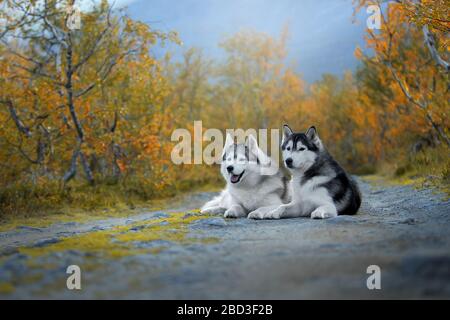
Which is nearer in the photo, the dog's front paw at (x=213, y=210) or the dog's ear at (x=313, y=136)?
the dog's ear at (x=313, y=136)

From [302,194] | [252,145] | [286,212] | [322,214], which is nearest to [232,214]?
[286,212]

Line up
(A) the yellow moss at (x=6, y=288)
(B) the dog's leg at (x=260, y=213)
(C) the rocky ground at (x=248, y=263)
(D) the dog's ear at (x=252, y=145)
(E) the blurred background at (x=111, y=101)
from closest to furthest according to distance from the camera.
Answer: (C) the rocky ground at (x=248, y=263) < (A) the yellow moss at (x=6, y=288) < (B) the dog's leg at (x=260, y=213) < (D) the dog's ear at (x=252, y=145) < (E) the blurred background at (x=111, y=101)

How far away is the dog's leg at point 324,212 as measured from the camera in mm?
5871

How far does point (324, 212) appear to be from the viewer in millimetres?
5898

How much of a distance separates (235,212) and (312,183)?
4.20 ft

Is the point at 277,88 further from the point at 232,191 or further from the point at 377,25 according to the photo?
the point at 232,191

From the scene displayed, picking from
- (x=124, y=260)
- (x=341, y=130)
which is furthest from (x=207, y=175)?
(x=341, y=130)

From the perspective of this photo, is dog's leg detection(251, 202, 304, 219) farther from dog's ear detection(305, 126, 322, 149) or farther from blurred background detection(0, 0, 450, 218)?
blurred background detection(0, 0, 450, 218)

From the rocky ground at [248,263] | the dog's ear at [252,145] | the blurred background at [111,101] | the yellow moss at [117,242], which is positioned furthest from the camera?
the blurred background at [111,101]

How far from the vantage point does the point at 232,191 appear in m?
7.27

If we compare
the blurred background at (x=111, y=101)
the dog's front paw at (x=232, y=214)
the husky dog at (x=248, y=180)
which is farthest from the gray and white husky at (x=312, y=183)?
the blurred background at (x=111, y=101)

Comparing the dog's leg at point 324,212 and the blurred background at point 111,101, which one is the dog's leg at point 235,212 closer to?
the dog's leg at point 324,212

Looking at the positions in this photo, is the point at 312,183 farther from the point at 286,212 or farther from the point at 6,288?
the point at 6,288

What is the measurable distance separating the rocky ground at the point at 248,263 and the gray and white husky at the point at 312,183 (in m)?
1.03
